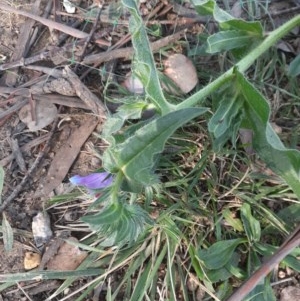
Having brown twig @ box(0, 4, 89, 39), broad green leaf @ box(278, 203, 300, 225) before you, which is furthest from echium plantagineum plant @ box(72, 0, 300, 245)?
brown twig @ box(0, 4, 89, 39)

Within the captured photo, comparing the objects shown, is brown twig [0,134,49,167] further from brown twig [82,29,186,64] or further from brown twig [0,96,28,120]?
brown twig [82,29,186,64]

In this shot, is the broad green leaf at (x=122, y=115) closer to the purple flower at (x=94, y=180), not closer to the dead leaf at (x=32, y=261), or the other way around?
the purple flower at (x=94, y=180)

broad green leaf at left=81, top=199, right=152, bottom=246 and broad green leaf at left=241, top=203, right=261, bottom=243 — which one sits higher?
broad green leaf at left=81, top=199, right=152, bottom=246

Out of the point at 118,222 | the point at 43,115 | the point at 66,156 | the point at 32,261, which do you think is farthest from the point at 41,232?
the point at 118,222

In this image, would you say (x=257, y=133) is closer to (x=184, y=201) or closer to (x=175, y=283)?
(x=184, y=201)

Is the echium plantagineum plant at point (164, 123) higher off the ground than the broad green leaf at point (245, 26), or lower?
lower

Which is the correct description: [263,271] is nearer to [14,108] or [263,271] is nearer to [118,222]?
[118,222]

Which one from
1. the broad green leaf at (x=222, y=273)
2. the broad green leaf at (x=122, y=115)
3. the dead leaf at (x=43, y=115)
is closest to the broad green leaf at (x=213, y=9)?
the broad green leaf at (x=122, y=115)
